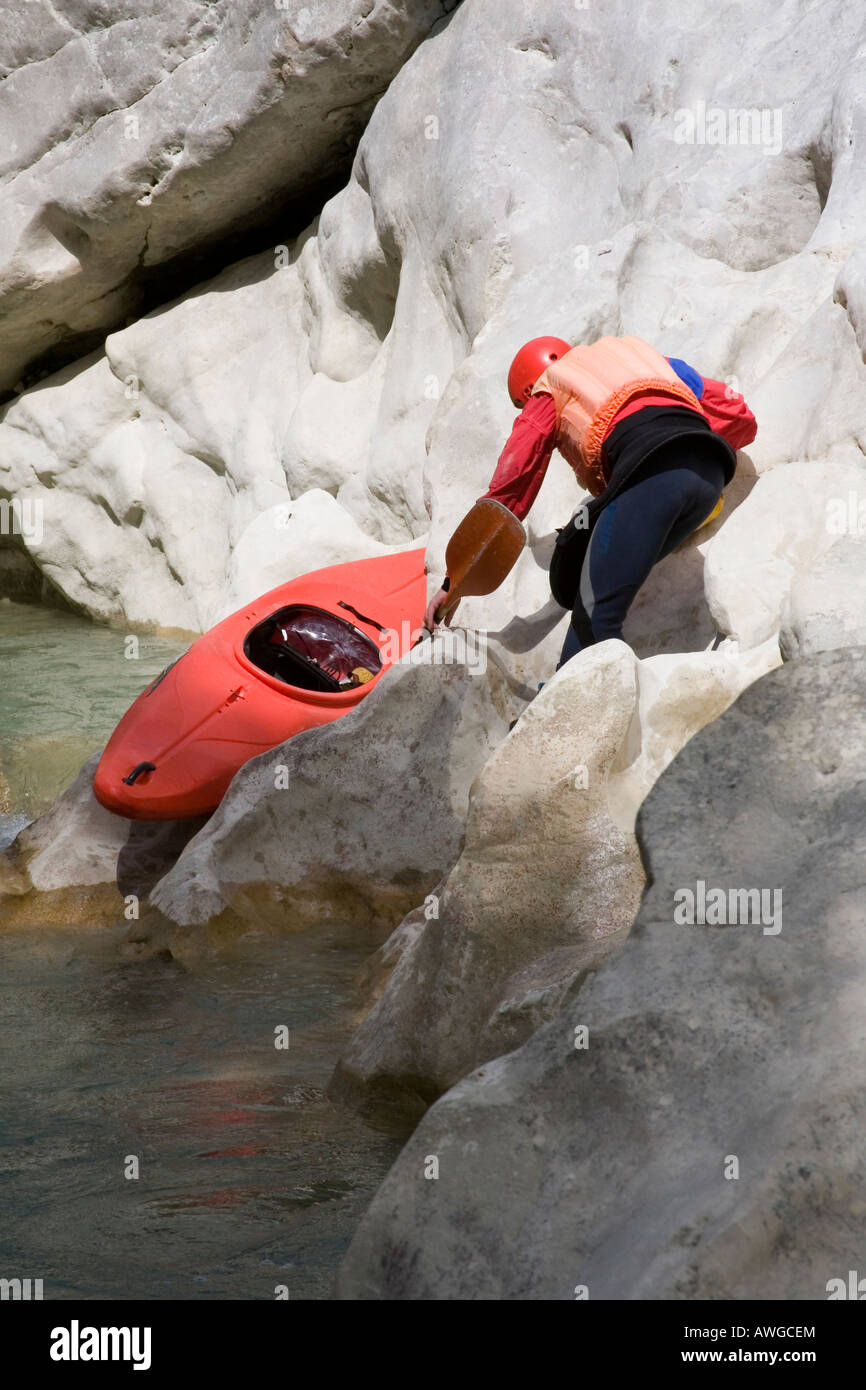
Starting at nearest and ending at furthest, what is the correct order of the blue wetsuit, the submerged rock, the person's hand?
the submerged rock
the blue wetsuit
the person's hand

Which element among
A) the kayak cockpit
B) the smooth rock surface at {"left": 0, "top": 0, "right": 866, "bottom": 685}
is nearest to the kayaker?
the smooth rock surface at {"left": 0, "top": 0, "right": 866, "bottom": 685}

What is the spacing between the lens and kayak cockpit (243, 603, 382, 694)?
5012mm

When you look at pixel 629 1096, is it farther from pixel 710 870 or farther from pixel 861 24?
pixel 861 24

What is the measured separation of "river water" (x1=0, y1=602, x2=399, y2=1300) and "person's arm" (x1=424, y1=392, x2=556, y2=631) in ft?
4.51

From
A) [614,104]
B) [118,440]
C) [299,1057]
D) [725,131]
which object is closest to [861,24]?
[725,131]

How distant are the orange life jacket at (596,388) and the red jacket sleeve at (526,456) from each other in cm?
4

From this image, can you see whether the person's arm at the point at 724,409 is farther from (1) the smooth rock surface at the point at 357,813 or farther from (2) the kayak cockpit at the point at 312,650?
(2) the kayak cockpit at the point at 312,650

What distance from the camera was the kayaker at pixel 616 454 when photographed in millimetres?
3816

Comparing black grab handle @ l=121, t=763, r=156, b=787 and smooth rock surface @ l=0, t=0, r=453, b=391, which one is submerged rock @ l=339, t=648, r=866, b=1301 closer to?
black grab handle @ l=121, t=763, r=156, b=787

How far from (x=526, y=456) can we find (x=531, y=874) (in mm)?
1621

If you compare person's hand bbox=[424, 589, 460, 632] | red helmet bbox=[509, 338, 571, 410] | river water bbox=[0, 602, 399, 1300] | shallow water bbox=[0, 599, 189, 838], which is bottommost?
river water bbox=[0, 602, 399, 1300]

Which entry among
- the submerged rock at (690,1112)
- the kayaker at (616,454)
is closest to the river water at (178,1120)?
the submerged rock at (690,1112)

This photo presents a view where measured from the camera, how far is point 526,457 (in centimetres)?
408

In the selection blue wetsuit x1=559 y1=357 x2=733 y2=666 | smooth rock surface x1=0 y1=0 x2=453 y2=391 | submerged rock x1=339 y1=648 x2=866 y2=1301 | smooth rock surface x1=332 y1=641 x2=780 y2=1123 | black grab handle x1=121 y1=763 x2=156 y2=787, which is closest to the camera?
submerged rock x1=339 y1=648 x2=866 y2=1301
